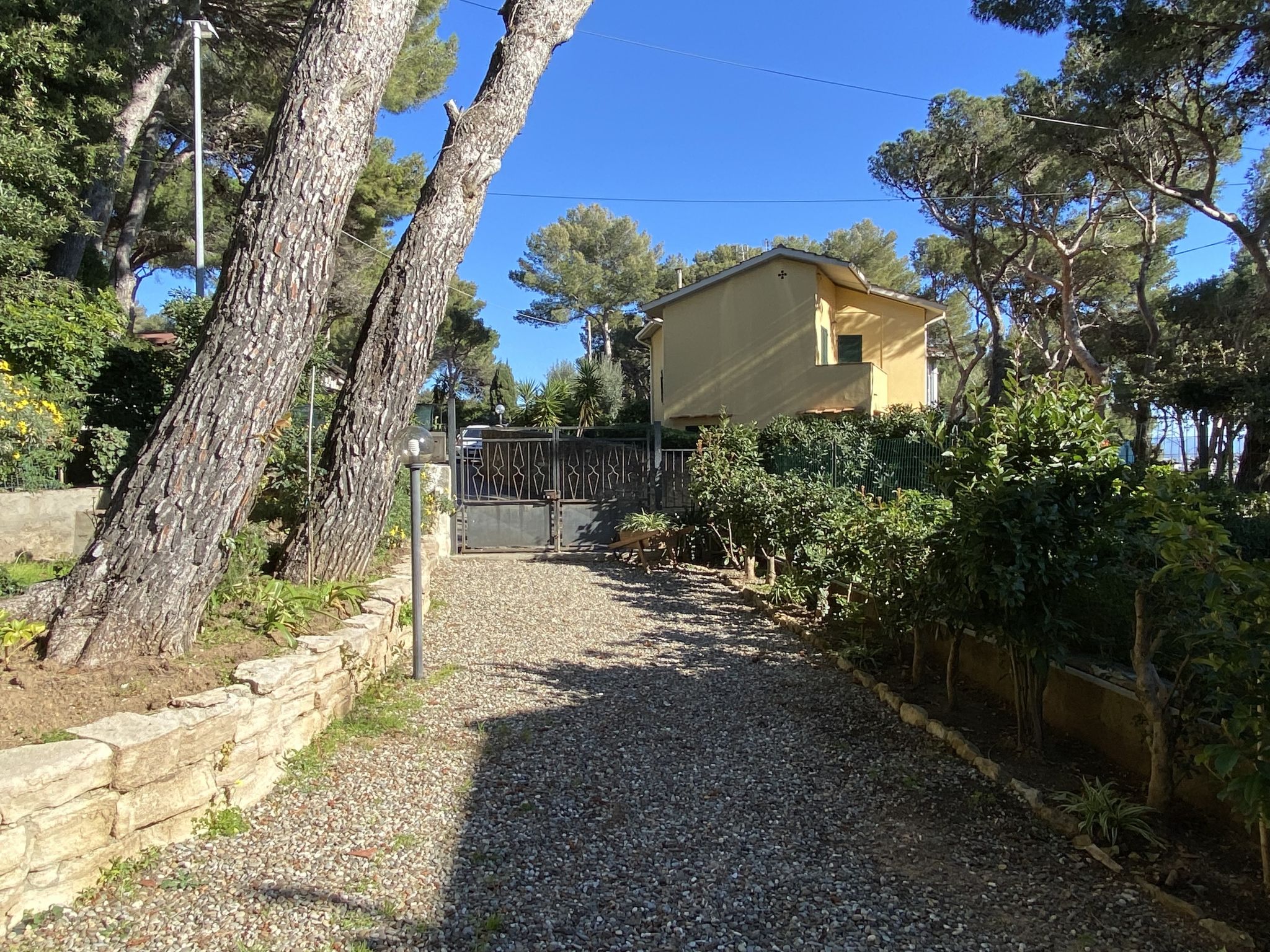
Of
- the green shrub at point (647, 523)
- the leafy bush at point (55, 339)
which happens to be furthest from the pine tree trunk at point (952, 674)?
the leafy bush at point (55, 339)

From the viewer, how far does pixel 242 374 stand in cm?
378

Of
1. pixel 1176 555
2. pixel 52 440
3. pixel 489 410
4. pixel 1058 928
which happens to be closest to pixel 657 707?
pixel 1058 928

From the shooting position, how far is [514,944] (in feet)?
7.63

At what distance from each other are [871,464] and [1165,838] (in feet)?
28.0

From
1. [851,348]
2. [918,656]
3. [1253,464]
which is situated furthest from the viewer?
[851,348]

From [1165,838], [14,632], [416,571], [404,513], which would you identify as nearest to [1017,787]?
[1165,838]

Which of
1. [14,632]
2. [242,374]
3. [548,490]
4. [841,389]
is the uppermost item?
[841,389]

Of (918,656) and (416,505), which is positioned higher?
(416,505)

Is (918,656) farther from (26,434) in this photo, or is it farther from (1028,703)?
(26,434)

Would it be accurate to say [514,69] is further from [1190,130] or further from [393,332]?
[1190,130]

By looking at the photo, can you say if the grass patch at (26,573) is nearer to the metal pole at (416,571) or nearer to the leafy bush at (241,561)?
the leafy bush at (241,561)

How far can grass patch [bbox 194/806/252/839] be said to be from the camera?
291 centimetres

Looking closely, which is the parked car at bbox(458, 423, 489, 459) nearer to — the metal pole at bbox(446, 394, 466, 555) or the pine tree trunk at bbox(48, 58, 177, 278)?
the metal pole at bbox(446, 394, 466, 555)

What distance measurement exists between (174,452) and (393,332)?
2.06 meters
